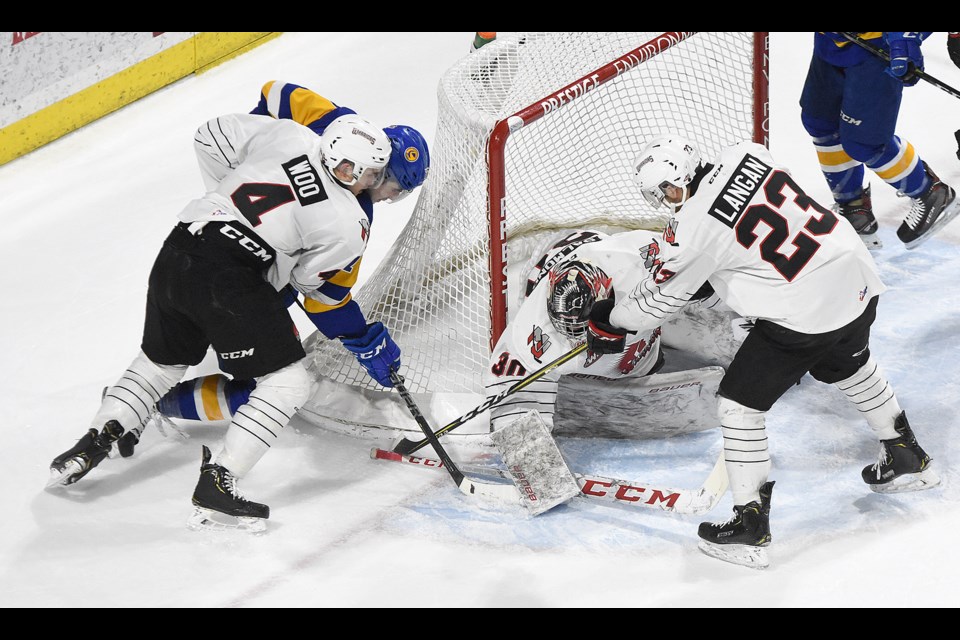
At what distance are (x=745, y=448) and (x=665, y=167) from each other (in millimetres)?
708

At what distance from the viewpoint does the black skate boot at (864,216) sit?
4574 mm

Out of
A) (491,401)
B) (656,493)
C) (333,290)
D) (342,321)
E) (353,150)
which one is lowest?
(656,493)

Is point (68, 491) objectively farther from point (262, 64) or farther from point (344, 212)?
point (262, 64)

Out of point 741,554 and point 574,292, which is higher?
point 574,292

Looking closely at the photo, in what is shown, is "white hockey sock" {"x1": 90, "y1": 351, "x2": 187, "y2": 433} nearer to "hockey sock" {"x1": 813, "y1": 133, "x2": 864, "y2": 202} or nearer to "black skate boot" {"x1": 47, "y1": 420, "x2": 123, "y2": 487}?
"black skate boot" {"x1": 47, "y1": 420, "x2": 123, "y2": 487}

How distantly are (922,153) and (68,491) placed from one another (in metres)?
3.53

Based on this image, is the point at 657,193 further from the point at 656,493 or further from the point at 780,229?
the point at 656,493

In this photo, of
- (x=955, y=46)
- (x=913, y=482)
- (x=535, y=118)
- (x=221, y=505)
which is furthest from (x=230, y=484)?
(x=955, y=46)

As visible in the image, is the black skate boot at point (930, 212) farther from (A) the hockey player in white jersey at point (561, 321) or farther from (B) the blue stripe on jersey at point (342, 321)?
(B) the blue stripe on jersey at point (342, 321)

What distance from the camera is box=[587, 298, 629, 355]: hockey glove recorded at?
3350 mm

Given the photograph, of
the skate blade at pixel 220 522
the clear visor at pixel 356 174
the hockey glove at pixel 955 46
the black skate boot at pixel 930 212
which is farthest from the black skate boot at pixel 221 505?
the hockey glove at pixel 955 46

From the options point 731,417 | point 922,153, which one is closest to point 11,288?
point 731,417

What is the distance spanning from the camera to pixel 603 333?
335 centimetres

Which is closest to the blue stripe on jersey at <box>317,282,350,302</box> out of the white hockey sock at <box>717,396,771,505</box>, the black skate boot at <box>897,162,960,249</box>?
the white hockey sock at <box>717,396,771,505</box>
